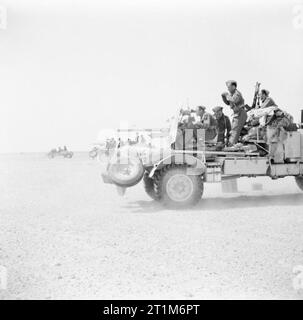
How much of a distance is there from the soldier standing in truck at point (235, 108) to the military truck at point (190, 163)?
0.37 m

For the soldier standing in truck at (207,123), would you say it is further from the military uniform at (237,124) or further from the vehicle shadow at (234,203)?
the vehicle shadow at (234,203)

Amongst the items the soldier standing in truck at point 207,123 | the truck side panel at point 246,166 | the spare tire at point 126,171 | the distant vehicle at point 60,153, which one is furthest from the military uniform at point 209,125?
the distant vehicle at point 60,153

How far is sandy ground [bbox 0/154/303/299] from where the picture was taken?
13.8 ft

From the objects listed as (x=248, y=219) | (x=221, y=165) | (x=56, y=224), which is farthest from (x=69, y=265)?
(x=221, y=165)

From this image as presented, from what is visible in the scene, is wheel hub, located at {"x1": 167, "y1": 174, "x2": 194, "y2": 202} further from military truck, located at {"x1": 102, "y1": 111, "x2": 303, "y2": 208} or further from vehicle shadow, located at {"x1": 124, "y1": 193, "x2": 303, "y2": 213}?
vehicle shadow, located at {"x1": 124, "y1": 193, "x2": 303, "y2": 213}

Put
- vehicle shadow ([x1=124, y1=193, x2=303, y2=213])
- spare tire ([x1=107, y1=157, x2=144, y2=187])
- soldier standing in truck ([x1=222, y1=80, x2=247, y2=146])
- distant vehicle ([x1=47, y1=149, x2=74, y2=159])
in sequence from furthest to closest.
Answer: distant vehicle ([x1=47, y1=149, x2=74, y2=159]), soldier standing in truck ([x1=222, y1=80, x2=247, y2=146]), vehicle shadow ([x1=124, y1=193, x2=303, y2=213]), spare tire ([x1=107, y1=157, x2=144, y2=187])

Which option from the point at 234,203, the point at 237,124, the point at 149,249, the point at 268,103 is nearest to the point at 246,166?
the point at 234,203

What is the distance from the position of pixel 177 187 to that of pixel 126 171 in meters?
1.10

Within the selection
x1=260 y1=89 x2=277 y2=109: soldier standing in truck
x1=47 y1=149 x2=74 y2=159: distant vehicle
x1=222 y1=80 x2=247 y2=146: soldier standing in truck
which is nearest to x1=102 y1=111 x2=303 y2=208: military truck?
x1=222 y1=80 x2=247 y2=146: soldier standing in truck

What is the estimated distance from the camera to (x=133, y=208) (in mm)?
9367

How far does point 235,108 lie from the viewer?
33.7 ft

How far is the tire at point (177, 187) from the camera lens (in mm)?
9258

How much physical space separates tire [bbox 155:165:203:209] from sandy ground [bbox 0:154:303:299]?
32 centimetres

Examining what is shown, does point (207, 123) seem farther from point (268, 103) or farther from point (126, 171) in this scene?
point (126, 171)
